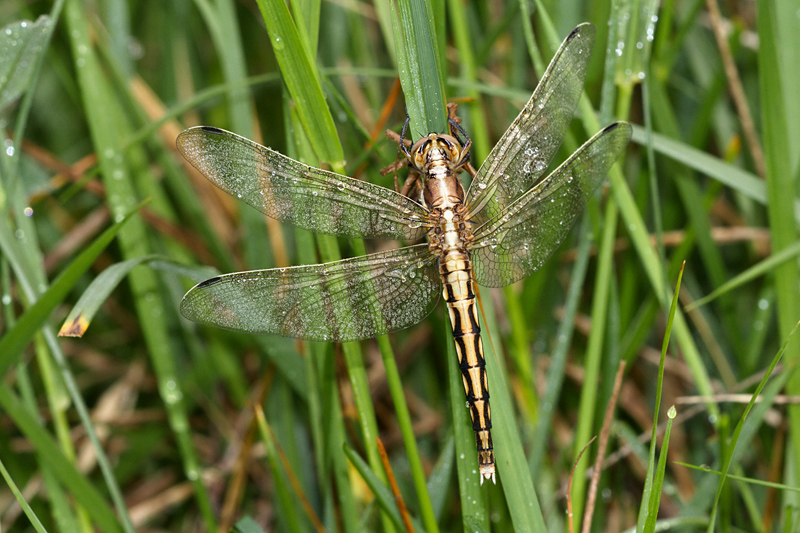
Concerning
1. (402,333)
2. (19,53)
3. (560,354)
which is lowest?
(560,354)

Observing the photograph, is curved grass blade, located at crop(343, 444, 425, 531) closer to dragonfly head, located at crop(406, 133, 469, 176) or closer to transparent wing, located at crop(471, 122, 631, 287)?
transparent wing, located at crop(471, 122, 631, 287)

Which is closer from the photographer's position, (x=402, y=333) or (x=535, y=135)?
(x=535, y=135)

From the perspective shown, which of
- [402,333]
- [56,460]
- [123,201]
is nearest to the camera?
[56,460]

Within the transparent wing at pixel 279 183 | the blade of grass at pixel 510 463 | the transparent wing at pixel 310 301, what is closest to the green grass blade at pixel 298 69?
the transparent wing at pixel 279 183

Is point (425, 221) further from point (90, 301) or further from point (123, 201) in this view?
point (123, 201)

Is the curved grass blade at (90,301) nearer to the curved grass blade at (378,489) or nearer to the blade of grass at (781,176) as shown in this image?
the curved grass blade at (378,489)

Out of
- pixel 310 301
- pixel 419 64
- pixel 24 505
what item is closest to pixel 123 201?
pixel 310 301
